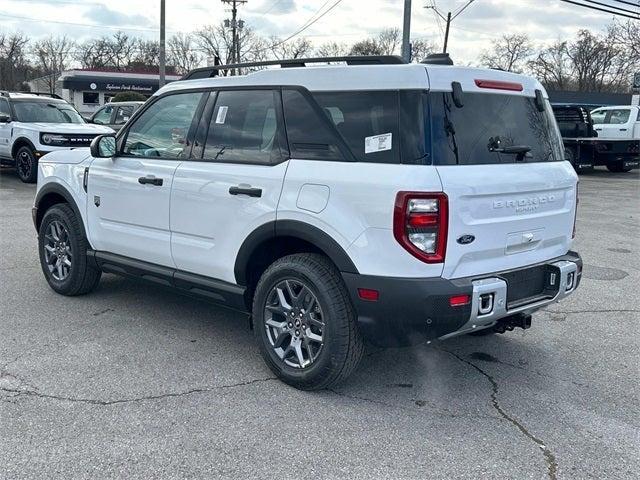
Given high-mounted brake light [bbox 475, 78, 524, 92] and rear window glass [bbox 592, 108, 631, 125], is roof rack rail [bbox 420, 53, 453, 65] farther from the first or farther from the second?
rear window glass [bbox 592, 108, 631, 125]

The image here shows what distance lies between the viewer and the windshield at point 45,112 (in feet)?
47.0

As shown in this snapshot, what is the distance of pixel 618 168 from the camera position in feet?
67.4

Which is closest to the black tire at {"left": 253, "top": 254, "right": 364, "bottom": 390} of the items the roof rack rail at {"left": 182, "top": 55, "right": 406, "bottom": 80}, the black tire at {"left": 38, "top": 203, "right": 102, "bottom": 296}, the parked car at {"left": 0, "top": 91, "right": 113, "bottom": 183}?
the roof rack rail at {"left": 182, "top": 55, "right": 406, "bottom": 80}

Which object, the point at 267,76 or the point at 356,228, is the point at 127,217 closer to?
the point at 267,76

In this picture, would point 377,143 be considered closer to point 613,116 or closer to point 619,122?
point 619,122

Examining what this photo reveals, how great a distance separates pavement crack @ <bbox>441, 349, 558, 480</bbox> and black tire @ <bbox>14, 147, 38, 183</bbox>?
11.9 meters

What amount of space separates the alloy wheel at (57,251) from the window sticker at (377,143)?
3.28 m

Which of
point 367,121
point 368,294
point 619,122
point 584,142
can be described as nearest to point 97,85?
point 619,122

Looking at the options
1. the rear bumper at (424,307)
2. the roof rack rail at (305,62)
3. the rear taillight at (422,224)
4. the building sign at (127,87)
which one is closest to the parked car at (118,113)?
the roof rack rail at (305,62)

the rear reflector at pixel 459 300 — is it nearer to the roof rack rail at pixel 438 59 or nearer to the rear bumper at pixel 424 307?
the rear bumper at pixel 424 307

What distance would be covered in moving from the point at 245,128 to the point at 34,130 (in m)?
10.6

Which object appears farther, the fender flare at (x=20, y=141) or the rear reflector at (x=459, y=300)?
the fender flare at (x=20, y=141)

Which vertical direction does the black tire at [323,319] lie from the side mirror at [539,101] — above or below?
below

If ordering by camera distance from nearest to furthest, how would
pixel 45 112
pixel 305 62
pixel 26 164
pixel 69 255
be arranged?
pixel 305 62 < pixel 69 255 < pixel 26 164 < pixel 45 112
